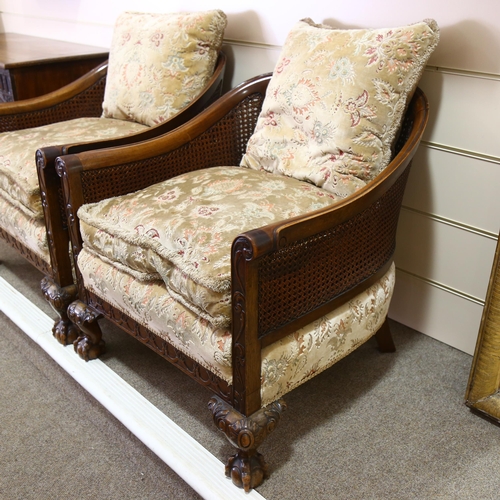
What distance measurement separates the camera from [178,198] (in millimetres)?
1441

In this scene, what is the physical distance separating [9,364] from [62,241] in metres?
0.41

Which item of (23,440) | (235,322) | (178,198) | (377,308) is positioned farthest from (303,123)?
(23,440)

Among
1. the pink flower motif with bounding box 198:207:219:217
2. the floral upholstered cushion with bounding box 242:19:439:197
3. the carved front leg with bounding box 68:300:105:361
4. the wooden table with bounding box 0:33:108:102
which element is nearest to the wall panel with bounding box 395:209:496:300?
the floral upholstered cushion with bounding box 242:19:439:197

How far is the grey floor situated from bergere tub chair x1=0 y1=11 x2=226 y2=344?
257mm

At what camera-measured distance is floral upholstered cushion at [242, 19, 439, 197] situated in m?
1.40

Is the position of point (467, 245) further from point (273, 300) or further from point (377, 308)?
point (273, 300)

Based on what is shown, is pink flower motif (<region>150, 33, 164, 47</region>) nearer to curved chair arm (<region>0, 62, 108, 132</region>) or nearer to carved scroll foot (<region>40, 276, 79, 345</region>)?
curved chair arm (<region>0, 62, 108, 132</region>)

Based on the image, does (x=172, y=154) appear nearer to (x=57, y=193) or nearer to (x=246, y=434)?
(x=57, y=193)

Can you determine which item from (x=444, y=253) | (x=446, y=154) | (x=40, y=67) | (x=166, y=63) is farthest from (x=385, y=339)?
(x=40, y=67)

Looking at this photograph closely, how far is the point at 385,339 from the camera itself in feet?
5.68

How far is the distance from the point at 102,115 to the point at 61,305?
83cm

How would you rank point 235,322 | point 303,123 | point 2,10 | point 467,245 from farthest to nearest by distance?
point 2,10 < point 467,245 < point 303,123 < point 235,322

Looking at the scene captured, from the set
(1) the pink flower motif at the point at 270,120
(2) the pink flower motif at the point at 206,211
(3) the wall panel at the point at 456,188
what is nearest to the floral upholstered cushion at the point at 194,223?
(2) the pink flower motif at the point at 206,211

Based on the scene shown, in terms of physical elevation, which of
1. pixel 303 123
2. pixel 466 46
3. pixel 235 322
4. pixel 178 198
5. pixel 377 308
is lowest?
pixel 377 308
